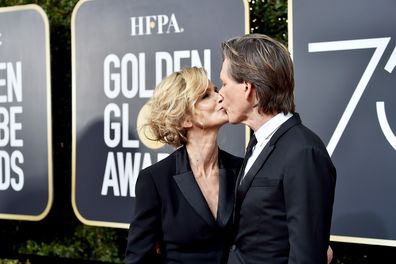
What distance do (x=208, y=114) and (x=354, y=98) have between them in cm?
89

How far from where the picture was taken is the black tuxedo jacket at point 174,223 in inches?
77.9

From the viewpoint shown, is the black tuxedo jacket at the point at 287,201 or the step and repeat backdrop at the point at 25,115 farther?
the step and repeat backdrop at the point at 25,115

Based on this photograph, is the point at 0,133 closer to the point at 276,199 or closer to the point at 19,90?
the point at 19,90

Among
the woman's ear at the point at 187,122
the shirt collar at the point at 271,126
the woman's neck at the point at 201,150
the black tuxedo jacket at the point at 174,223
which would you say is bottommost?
the black tuxedo jacket at the point at 174,223

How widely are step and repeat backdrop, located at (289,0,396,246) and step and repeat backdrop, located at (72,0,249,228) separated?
20.5 inches

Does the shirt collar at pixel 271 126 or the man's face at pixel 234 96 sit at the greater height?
the man's face at pixel 234 96

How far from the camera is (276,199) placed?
1.53m

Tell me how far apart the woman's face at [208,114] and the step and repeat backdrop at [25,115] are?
1.72 meters

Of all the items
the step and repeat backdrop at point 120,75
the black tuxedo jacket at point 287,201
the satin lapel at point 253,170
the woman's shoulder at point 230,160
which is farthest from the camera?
the step and repeat backdrop at point 120,75

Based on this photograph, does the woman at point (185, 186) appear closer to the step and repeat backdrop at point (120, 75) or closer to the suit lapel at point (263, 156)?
the suit lapel at point (263, 156)

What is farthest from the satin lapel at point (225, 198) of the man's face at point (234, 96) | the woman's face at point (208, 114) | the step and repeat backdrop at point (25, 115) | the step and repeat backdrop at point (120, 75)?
the step and repeat backdrop at point (25, 115)

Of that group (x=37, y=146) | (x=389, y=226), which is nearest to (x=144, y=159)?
(x=37, y=146)

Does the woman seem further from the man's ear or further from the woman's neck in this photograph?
the man's ear

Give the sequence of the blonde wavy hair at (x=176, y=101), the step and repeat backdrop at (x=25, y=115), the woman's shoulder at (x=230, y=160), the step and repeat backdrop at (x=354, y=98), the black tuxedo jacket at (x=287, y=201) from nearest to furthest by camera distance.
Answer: the black tuxedo jacket at (x=287, y=201) < the blonde wavy hair at (x=176, y=101) < the woman's shoulder at (x=230, y=160) < the step and repeat backdrop at (x=354, y=98) < the step and repeat backdrop at (x=25, y=115)
